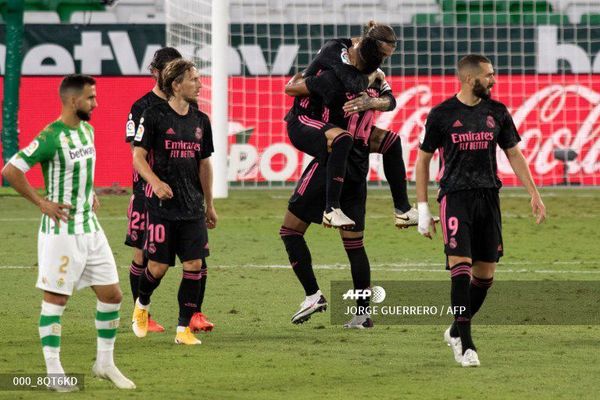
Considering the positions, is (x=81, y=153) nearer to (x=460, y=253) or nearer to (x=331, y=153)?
(x=460, y=253)

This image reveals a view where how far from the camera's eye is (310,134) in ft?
31.9

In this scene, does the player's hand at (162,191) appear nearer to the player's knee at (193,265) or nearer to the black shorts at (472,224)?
the player's knee at (193,265)

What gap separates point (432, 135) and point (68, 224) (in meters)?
2.44

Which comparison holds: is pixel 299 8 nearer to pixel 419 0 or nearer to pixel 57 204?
pixel 419 0

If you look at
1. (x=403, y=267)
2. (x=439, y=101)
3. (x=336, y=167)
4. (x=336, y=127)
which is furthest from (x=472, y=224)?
(x=439, y=101)

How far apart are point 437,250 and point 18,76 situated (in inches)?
360

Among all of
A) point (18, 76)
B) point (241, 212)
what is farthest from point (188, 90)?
point (18, 76)

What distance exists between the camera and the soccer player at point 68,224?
284 inches

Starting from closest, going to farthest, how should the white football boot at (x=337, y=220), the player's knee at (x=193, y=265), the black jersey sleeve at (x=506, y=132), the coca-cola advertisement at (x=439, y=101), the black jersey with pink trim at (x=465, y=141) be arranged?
the black jersey with pink trim at (x=465, y=141), the black jersey sleeve at (x=506, y=132), the player's knee at (x=193, y=265), the white football boot at (x=337, y=220), the coca-cola advertisement at (x=439, y=101)

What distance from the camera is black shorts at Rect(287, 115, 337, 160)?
966cm

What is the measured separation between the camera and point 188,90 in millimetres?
8945

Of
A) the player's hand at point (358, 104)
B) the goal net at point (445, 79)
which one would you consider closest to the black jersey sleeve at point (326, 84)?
the player's hand at point (358, 104)

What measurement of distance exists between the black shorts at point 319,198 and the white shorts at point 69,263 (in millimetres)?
2967

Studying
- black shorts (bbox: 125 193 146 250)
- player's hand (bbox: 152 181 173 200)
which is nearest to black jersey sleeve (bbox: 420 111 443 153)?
player's hand (bbox: 152 181 173 200)
